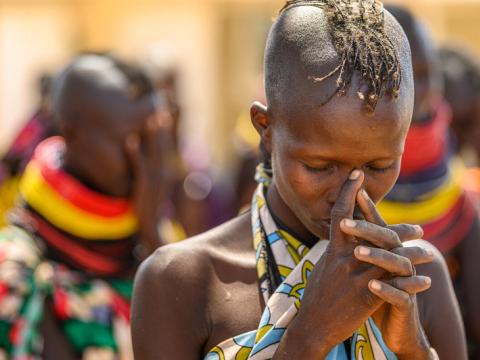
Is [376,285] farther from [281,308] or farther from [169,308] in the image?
[169,308]

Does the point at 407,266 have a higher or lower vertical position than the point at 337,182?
lower

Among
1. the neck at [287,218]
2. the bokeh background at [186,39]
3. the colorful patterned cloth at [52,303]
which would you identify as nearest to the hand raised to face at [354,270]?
the neck at [287,218]

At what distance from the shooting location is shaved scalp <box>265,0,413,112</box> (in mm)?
2453

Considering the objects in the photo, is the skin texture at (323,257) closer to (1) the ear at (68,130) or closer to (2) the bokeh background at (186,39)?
(1) the ear at (68,130)

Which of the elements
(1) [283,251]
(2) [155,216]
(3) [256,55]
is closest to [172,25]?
(3) [256,55]

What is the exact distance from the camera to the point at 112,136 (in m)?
4.91

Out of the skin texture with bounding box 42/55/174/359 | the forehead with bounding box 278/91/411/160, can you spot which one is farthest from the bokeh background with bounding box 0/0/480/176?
the forehead with bounding box 278/91/411/160

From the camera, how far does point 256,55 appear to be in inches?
739

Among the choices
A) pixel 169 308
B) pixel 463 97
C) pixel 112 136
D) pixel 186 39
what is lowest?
pixel 186 39

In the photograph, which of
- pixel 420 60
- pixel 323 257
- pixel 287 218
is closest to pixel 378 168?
pixel 323 257

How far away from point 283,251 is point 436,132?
87.6 inches

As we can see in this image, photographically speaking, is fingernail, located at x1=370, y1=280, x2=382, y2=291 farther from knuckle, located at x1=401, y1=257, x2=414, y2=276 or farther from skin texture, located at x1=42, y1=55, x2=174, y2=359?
skin texture, located at x1=42, y1=55, x2=174, y2=359

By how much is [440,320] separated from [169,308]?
2.31ft

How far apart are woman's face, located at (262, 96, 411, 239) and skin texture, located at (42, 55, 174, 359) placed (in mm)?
2429
